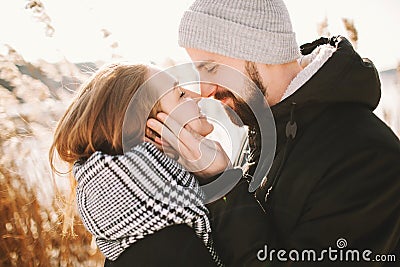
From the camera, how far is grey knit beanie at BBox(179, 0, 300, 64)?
8.37ft

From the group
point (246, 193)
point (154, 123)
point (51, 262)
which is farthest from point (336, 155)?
point (51, 262)

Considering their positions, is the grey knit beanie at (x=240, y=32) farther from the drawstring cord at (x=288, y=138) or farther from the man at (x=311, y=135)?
the drawstring cord at (x=288, y=138)

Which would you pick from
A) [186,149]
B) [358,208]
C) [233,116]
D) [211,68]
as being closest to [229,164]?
[186,149]

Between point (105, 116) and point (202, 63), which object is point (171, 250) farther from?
point (202, 63)

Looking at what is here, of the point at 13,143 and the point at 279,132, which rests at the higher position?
the point at 279,132

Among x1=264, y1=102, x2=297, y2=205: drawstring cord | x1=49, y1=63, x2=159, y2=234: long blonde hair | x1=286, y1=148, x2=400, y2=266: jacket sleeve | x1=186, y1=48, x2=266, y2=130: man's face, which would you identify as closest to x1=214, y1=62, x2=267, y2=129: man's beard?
x1=186, y1=48, x2=266, y2=130: man's face

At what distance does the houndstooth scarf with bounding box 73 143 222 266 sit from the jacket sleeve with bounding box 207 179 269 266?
0.04m

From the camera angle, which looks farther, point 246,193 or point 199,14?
point 199,14

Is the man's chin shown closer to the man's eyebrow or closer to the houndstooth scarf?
the man's eyebrow

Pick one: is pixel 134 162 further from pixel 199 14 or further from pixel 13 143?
pixel 13 143

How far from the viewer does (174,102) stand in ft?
7.77

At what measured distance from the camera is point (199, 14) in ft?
8.50

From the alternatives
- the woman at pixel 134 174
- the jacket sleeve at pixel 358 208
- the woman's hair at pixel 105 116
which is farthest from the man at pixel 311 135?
the woman's hair at pixel 105 116

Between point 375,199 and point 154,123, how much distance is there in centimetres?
87
